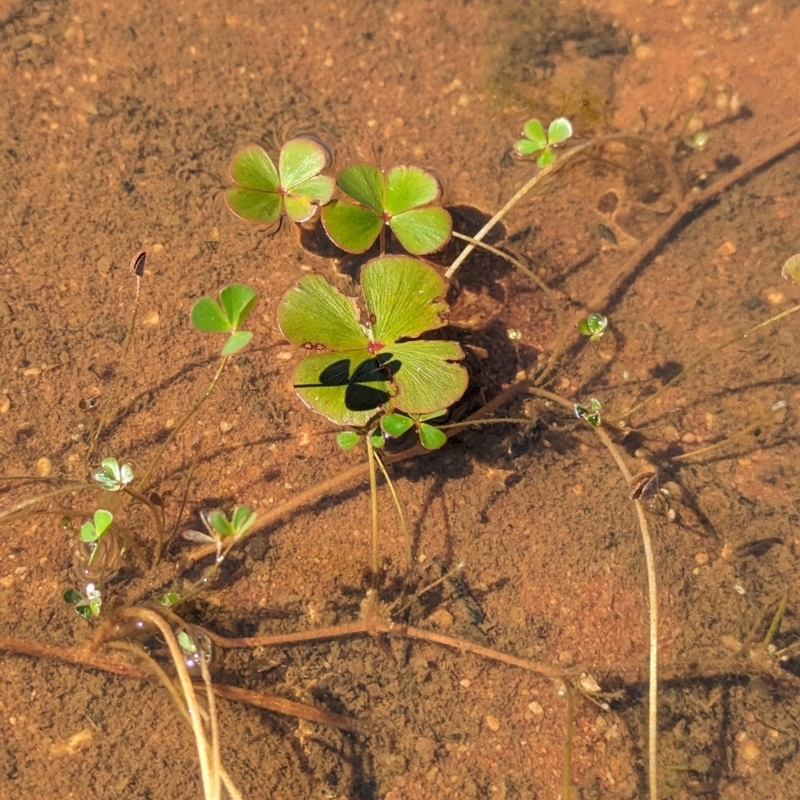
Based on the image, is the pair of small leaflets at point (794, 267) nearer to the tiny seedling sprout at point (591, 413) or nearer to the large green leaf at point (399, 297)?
the tiny seedling sprout at point (591, 413)

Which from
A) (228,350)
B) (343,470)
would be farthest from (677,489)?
(228,350)

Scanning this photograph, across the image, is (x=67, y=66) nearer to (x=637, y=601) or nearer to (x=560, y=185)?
(x=560, y=185)

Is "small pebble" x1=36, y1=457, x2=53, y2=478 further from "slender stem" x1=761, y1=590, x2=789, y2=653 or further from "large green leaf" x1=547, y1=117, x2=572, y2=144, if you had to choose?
"slender stem" x1=761, y1=590, x2=789, y2=653

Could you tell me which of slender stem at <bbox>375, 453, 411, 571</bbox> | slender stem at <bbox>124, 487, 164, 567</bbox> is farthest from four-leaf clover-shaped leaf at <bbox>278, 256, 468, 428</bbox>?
slender stem at <bbox>124, 487, 164, 567</bbox>

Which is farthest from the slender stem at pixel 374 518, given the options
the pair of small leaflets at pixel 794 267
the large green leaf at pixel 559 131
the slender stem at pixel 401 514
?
the pair of small leaflets at pixel 794 267

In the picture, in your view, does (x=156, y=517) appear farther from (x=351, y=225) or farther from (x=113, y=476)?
Answer: (x=351, y=225)

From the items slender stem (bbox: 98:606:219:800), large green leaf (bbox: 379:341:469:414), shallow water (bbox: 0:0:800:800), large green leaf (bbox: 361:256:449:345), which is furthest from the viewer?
large green leaf (bbox: 361:256:449:345)
